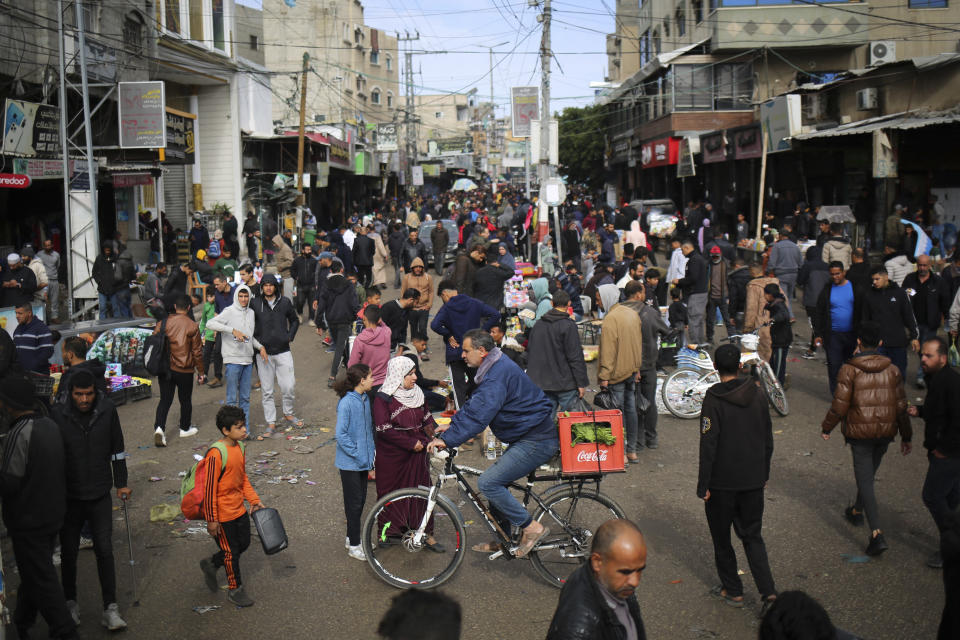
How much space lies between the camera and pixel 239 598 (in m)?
5.95

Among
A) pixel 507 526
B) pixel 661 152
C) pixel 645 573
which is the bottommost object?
pixel 645 573

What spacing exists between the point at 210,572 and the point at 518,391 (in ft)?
8.08

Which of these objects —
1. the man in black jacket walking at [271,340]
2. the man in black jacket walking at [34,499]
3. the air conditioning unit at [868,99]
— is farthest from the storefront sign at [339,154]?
the man in black jacket walking at [34,499]

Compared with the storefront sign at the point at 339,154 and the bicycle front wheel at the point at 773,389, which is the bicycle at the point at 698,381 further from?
the storefront sign at the point at 339,154

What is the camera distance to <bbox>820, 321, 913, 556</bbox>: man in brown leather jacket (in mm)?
6398

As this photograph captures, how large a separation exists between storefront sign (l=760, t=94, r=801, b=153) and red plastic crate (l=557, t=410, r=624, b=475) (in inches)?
699

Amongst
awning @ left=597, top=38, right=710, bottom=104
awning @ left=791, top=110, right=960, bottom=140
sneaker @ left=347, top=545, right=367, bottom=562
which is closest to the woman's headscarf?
sneaker @ left=347, top=545, right=367, bottom=562

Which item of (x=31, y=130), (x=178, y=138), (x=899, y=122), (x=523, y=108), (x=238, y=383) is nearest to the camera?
(x=238, y=383)

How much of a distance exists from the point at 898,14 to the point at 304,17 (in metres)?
40.0

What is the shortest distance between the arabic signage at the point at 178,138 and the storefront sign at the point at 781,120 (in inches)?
572

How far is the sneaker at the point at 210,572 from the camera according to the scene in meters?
6.04

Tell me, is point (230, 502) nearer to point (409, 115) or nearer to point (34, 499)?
point (34, 499)

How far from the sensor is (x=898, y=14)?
34.7 m

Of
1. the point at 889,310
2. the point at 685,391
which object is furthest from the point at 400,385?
the point at 889,310
